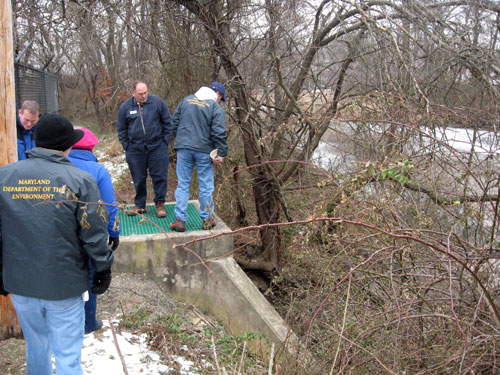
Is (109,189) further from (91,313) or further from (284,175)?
(284,175)

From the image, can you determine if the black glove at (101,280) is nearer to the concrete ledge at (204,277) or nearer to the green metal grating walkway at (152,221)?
the concrete ledge at (204,277)

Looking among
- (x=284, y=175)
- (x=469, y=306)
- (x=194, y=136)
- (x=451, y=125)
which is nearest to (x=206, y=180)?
(x=194, y=136)

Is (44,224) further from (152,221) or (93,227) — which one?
(152,221)

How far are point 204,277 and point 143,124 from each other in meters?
2.06

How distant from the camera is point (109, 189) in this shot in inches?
156

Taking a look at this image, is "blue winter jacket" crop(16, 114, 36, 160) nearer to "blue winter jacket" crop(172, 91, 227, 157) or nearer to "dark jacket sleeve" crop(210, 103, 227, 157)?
"blue winter jacket" crop(172, 91, 227, 157)

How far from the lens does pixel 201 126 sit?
582 cm

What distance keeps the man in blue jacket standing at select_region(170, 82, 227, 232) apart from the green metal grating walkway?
270 millimetres

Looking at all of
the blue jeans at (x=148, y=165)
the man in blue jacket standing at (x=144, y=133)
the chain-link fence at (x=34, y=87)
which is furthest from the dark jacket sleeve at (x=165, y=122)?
the chain-link fence at (x=34, y=87)

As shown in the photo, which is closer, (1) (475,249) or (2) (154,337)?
(1) (475,249)

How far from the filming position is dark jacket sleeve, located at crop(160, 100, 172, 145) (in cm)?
610

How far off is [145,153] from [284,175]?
2.30 metres

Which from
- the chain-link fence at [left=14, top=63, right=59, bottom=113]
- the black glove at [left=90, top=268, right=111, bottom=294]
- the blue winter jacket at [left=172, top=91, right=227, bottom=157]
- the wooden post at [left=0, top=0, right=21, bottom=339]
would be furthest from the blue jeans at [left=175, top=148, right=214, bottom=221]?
the chain-link fence at [left=14, top=63, right=59, bottom=113]

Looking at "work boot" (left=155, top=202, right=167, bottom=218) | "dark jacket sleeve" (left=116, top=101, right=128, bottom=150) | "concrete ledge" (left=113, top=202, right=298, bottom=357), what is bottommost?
"concrete ledge" (left=113, top=202, right=298, bottom=357)
